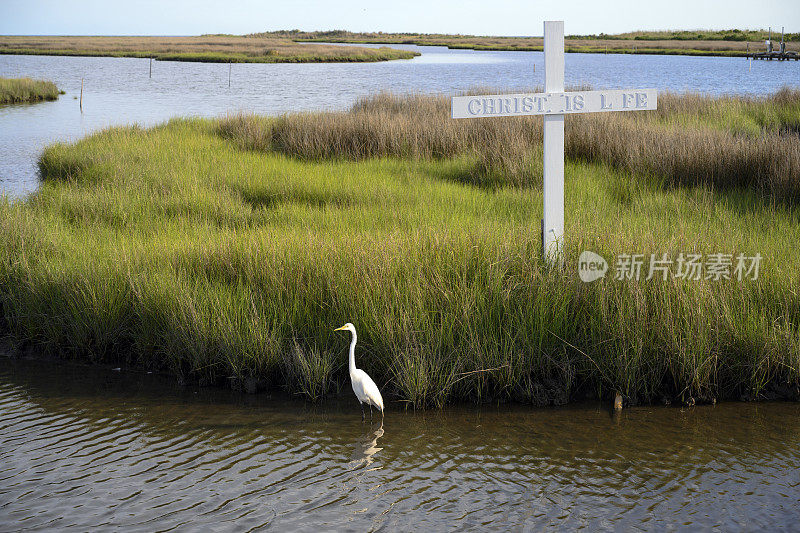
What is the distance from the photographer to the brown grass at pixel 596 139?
34.0ft

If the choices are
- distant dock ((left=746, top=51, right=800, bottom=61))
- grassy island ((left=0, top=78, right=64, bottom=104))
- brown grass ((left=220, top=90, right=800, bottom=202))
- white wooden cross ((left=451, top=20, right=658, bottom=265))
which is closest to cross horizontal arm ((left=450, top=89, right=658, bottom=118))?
white wooden cross ((left=451, top=20, right=658, bottom=265))

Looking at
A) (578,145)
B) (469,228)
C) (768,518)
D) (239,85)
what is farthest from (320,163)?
(239,85)

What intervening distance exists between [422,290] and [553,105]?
1983 mm

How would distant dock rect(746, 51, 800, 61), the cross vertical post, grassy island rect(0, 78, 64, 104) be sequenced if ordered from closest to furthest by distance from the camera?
the cross vertical post < grassy island rect(0, 78, 64, 104) < distant dock rect(746, 51, 800, 61)

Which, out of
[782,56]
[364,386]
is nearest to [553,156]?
[364,386]

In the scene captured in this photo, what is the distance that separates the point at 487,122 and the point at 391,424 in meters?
9.88

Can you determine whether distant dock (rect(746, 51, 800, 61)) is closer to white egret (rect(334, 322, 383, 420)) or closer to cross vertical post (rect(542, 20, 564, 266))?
cross vertical post (rect(542, 20, 564, 266))

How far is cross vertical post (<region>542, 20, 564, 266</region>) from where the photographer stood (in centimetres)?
607

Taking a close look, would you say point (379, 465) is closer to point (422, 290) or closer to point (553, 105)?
point (422, 290)

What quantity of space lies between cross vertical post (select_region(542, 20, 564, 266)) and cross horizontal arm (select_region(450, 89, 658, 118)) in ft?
0.34

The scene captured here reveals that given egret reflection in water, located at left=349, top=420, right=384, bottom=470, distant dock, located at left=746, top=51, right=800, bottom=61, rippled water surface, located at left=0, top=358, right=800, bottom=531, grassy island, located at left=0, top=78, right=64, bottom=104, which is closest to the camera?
rippled water surface, located at left=0, top=358, right=800, bottom=531

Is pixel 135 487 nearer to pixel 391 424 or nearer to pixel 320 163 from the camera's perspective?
pixel 391 424

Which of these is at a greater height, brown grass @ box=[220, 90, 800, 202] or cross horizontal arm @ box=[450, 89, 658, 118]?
brown grass @ box=[220, 90, 800, 202]

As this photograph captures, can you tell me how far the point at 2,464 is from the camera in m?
4.60
